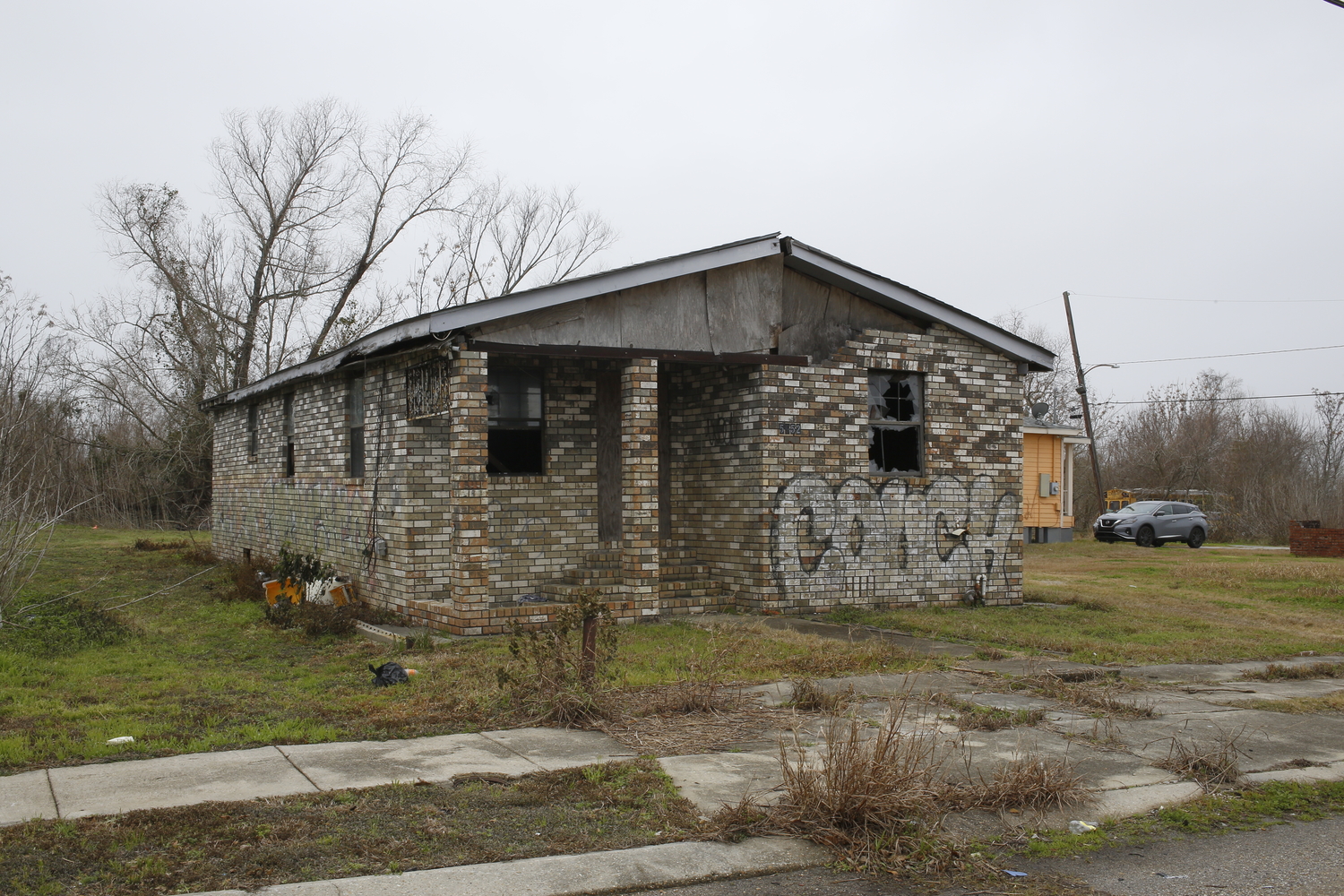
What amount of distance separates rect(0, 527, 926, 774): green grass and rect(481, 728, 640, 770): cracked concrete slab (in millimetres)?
289

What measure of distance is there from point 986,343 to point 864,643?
19.7 feet

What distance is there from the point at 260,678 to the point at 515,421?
194 inches

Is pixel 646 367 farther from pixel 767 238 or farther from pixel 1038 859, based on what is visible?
pixel 1038 859

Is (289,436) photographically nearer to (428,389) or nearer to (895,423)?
(428,389)

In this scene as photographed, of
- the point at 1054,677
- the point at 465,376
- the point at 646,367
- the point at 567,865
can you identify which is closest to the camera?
the point at 567,865

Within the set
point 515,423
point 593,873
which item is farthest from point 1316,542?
point 593,873

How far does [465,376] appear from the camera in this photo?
11320 millimetres

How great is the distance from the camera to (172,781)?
5.63 meters

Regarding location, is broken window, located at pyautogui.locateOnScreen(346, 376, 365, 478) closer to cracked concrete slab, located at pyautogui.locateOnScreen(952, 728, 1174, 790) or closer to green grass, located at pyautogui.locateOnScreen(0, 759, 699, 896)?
green grass, located at pyautogui.locateOnScreen(0, 759, 699, 896)

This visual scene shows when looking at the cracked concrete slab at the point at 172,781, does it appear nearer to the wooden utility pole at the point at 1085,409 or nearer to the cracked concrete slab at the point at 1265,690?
the cracked concrete slab at the point at 1265,690

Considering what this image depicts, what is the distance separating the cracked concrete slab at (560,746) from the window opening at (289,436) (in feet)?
35.1

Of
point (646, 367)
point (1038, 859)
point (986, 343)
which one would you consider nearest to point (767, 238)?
point (646, 367)

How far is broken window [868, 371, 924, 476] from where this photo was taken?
46.6 feet

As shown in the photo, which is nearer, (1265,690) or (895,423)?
(1265,690)
